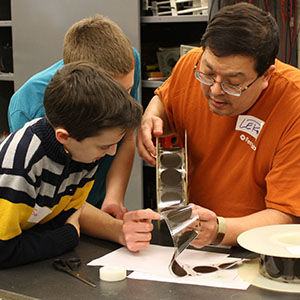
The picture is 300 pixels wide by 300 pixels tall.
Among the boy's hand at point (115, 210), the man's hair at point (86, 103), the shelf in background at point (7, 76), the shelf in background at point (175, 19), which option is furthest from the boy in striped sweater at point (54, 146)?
the shelf in background at point (7, 76)

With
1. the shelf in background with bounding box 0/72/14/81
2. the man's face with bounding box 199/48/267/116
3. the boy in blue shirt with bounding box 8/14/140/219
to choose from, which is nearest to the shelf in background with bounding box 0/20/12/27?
the shelf in background with bounding box 0/72/14/81

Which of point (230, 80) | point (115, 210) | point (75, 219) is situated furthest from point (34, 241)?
point (230, 80)

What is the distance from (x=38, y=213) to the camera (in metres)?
1.31

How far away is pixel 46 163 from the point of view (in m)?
1.24

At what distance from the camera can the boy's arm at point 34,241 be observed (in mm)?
1244

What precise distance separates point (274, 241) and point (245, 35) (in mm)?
528

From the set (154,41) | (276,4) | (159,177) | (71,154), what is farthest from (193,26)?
(71,154)

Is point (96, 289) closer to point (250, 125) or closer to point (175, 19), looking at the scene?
point (250, 125)

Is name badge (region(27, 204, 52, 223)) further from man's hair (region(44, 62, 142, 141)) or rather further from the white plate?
the white plate

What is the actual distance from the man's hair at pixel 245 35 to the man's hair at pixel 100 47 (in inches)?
9.1

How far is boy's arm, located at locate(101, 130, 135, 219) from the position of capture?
5.41 ft

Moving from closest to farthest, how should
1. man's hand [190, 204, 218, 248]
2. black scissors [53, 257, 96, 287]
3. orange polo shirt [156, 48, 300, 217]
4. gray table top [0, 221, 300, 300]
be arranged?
gray table top [0, 221, 300, 300], black scissors [53, 257, 96, 287], man's hand [190, 204, 218, 248], orange polo shirt [156, 48, 300, 217]

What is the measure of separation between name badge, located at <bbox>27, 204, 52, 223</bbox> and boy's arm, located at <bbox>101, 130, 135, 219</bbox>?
0.33 metres

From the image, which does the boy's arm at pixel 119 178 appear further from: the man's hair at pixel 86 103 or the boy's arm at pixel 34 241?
the man's hair at pixel 86 103
